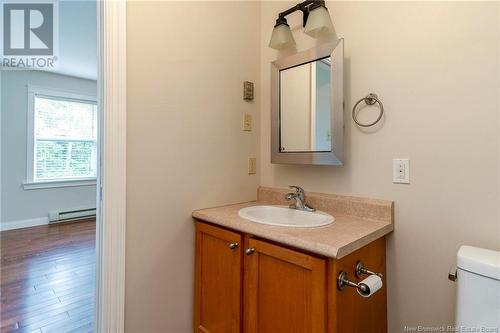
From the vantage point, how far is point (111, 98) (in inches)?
43.1

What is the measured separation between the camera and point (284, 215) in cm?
143

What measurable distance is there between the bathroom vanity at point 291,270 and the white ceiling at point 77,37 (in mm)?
2233

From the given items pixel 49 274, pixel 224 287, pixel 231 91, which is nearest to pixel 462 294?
pixel 224 287

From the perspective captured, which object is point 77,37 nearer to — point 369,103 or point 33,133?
point 33,133

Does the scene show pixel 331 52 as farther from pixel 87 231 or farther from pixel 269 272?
pixel 87 231

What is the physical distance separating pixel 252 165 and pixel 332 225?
2.43ft

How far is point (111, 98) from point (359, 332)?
1374mm

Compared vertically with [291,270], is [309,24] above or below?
above

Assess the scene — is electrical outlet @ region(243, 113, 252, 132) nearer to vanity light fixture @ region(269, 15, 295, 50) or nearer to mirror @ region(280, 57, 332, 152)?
mirror @ region(280, 57, 332, 152)

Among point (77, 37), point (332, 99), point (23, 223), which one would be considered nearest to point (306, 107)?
point (332, 99)

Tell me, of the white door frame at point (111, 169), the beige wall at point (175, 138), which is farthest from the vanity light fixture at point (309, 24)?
the white door frame at point (111, 169)

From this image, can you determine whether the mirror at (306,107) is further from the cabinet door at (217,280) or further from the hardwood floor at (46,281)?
A: the hardwood floor at (46,281)

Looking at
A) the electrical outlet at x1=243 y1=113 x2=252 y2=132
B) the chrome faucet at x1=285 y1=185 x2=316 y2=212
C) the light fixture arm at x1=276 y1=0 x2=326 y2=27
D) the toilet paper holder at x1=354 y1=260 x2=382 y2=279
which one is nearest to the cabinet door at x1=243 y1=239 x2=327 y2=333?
the toilet paper holder at x1=354 y1=260 x2=382 y2=279

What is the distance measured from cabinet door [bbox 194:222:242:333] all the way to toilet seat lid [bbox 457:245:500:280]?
81 cm
